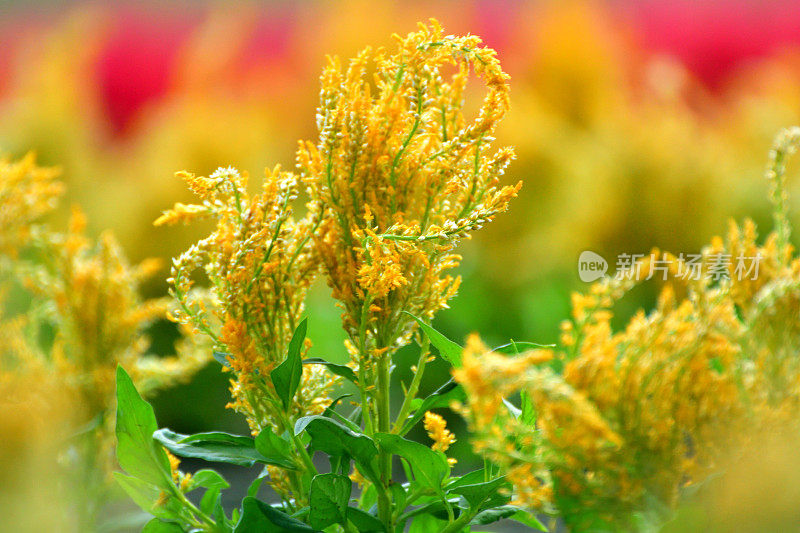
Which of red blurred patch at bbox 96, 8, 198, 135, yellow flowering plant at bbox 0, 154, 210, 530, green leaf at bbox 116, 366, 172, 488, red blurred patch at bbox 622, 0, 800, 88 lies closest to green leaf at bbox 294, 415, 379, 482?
green leaf at bbox 116, 366, 172, 488

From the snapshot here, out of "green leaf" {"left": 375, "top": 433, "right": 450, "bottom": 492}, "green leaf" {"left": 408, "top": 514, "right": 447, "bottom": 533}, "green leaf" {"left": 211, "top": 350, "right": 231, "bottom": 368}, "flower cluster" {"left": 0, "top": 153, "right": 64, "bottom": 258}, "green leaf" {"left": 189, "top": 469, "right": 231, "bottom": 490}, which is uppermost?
"flower cluster" {"left": 0, "top": 153, "right": 64, "bottom": 258}

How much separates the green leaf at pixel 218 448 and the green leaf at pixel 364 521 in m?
0.05

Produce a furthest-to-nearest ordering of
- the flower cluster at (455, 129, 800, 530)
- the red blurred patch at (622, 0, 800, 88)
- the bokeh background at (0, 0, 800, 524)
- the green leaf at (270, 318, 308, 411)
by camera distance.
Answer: the red blurred patch at (622, 0, 800, 88)
the bokeh background at (0, 0, 800, 524)
the green leaf at (270, 318, 308, 411)
the flower cluster at (455, 129, 800, 530)

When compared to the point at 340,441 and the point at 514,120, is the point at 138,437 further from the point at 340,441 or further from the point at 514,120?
the point at 514,120

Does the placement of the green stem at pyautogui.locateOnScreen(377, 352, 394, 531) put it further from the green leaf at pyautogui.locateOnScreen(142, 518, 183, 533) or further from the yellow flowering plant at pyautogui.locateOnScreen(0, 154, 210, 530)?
the yellow flowering plant at pyautogui.locateOnScreen(0, 154, 210, 530)

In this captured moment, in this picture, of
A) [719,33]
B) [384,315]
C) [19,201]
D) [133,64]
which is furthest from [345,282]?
[133,64]

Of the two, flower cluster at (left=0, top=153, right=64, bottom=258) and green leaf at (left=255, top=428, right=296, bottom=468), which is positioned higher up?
flower cluster at (left=0, top=153, right=64, bottom=258)

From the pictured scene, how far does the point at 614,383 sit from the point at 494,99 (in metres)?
0.20

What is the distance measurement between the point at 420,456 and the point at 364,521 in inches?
2.7

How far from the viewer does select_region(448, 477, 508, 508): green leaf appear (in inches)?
19.8

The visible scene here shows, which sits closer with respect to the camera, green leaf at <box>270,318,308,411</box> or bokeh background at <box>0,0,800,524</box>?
green leaf at <box>270,318,308,411</box>

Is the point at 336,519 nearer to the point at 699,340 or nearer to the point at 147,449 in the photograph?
the point at 147,449

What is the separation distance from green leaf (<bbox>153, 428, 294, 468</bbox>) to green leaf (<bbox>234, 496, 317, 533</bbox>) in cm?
3

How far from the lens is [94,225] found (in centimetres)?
221
